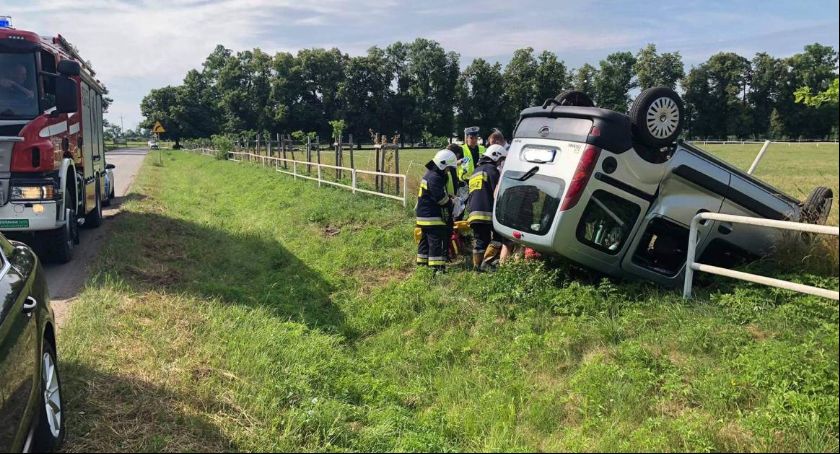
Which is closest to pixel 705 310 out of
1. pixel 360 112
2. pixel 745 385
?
pixel 745 385

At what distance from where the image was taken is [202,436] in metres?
3.50

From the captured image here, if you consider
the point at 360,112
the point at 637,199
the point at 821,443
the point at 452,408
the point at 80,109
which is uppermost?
the point at 360,112

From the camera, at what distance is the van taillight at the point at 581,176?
17.5 ft

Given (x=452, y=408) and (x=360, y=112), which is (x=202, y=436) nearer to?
(x=452, y=408)

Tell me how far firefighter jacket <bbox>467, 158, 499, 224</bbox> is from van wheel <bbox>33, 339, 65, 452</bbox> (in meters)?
5.09

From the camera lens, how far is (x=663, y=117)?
18.0 feet

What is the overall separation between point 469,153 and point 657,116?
4104 millimetres

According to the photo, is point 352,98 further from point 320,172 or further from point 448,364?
point 448,364

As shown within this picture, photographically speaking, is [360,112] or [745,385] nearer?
[745,385]

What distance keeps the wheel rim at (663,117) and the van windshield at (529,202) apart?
102cm

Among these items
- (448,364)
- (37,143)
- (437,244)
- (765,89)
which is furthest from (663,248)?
(765,89)

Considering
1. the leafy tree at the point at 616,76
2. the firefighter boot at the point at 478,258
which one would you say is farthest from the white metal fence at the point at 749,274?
the leafy tree at the point at 616,76

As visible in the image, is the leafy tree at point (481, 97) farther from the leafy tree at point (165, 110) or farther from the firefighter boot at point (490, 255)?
the firefighter boot at point (490, 255)

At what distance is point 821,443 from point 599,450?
114 cm
